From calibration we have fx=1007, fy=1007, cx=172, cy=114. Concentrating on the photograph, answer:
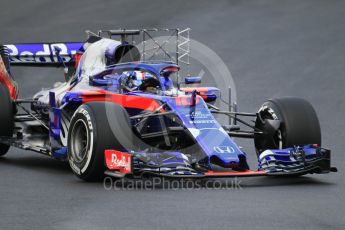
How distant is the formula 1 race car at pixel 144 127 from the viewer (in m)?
12.4

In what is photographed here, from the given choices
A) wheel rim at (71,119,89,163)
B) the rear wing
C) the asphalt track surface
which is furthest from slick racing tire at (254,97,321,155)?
the rear wing

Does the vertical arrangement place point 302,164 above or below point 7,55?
below

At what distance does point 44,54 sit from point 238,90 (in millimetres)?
6371

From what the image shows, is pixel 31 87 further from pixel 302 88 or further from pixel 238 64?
pixel 302 88

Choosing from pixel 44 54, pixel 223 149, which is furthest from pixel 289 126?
pixel 44 54

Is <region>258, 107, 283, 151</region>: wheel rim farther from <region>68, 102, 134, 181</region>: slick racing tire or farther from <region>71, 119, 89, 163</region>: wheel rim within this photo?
<region>71, 119, 89, 163</region>: wheel rim

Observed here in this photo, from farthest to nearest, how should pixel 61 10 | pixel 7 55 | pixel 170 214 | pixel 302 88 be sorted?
pixel 61 10
pixel 302 88
pixel 7 55
pixel 170 214

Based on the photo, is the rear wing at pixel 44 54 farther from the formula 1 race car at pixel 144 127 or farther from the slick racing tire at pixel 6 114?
the slick racing tire at pixel 6 114

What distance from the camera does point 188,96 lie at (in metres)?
13.2

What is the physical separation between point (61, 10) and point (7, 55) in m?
14.6

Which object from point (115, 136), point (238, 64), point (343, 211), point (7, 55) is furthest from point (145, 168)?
point (238, 64)

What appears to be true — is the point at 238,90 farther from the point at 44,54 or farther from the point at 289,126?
the point at 289,126

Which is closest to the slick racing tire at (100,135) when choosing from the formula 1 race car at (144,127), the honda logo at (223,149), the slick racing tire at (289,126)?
the formula 1 race car at (144,127)

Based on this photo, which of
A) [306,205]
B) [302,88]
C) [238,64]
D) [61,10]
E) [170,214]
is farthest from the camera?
[61,10]
